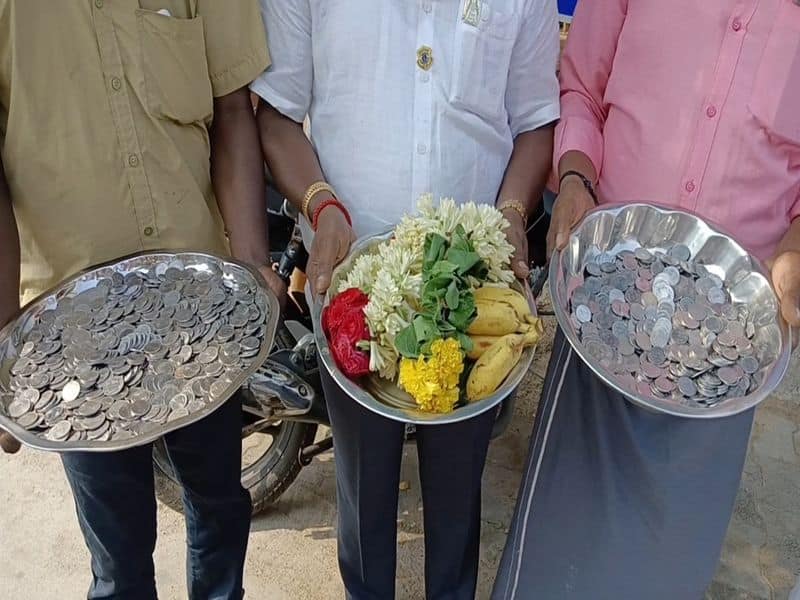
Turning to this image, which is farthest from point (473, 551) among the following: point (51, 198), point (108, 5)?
point (108, 5)

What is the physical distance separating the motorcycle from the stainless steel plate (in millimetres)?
534

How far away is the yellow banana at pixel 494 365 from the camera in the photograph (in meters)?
1.20

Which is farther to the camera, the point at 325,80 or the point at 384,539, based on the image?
the point at 384,539

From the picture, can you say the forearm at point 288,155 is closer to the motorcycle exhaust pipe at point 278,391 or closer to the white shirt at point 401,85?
the white shirt at point 401,85

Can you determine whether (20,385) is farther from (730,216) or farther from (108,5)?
(730,216)

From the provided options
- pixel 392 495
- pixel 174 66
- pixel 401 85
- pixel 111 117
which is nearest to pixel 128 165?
pixel 111 117

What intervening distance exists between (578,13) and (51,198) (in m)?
1.12

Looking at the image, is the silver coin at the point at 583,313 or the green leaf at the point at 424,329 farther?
the silver coin at the point at 583,313

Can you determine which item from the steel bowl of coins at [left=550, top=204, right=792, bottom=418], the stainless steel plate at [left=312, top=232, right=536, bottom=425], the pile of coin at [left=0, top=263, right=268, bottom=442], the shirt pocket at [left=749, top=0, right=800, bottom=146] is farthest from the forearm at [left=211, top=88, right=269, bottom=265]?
the shirt pocket at [left=749, top=0, right=800, bottom=146]

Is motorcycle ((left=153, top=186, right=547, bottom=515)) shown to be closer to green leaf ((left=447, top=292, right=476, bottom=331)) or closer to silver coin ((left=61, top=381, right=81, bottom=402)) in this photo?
silver coin ((left=61, top=381, right=81, bottom=402))

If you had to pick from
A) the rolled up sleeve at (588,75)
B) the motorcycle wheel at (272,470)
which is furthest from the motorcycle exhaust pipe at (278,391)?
the rolled up sleeve at (588,75)

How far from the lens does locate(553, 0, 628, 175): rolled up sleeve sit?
151 cm

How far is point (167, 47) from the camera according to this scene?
1295mm

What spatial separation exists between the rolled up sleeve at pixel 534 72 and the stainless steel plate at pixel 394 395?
1.92 ft
